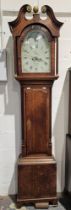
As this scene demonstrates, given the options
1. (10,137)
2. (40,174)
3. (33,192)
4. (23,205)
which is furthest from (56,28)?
(23,205)

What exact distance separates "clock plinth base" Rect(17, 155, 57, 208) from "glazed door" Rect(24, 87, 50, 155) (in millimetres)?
96

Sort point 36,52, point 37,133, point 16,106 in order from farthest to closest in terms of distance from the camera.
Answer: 1. point 16,106
2. point 37,133
3. point 36,52

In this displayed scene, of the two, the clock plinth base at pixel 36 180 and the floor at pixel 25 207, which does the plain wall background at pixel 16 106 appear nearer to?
the floor at pixel 25 207

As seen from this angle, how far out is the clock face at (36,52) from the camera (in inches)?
81.8

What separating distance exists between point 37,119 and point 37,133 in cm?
13

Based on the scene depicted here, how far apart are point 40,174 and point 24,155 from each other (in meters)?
0.22

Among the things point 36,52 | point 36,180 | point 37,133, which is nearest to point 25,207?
point 36,180

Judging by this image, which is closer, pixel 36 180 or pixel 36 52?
pixel 36 52

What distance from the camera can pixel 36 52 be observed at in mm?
2113

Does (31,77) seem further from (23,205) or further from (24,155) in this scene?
(23,205)

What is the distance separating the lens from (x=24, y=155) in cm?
228

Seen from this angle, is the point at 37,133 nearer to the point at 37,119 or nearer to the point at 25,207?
the point at 37,119

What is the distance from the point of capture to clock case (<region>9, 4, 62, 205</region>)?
2.11 metres

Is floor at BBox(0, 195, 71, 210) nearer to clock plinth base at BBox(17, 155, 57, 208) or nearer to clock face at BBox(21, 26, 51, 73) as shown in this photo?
clock plinth base at BBox(17, 155, 57, 208)
